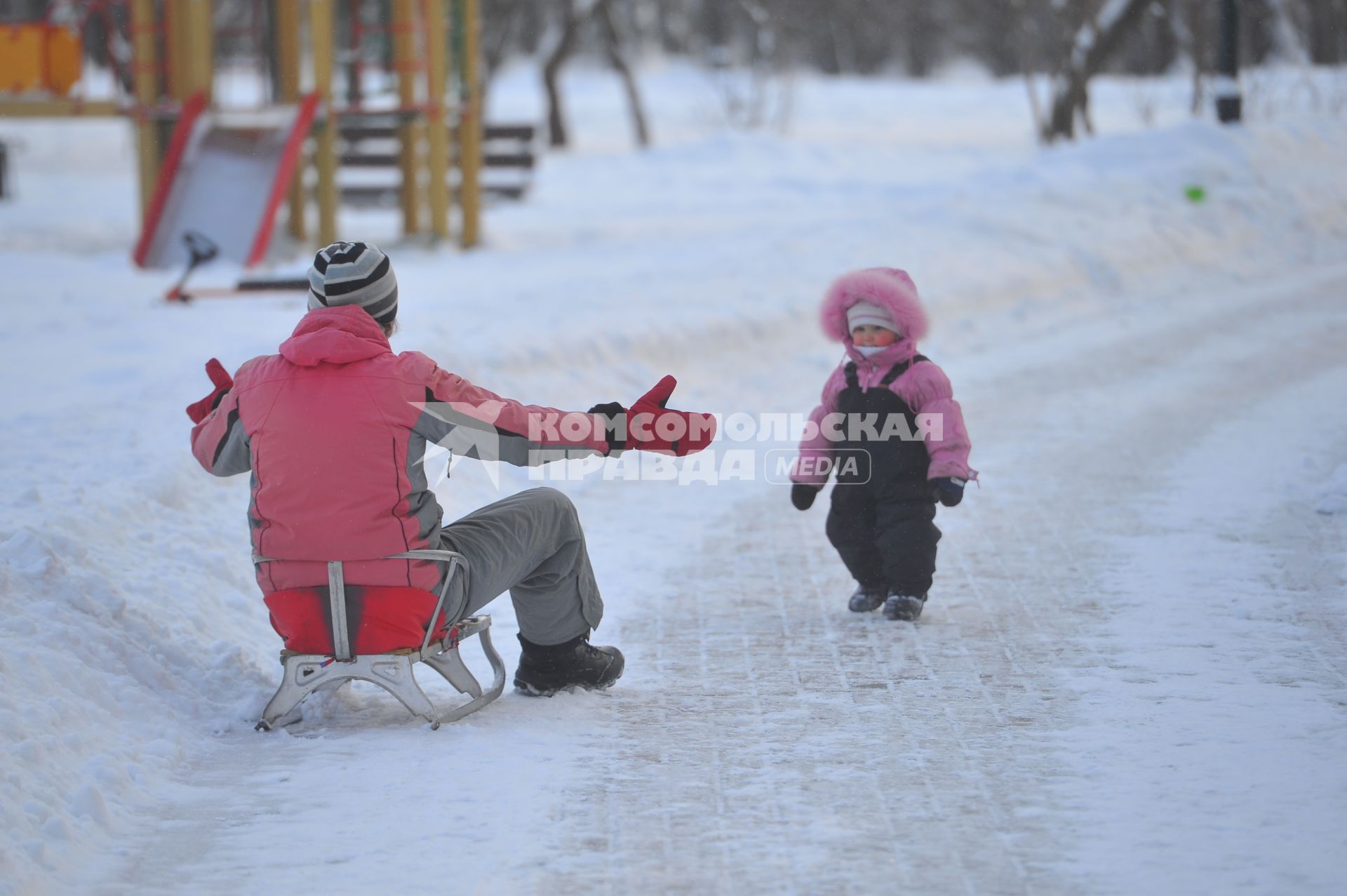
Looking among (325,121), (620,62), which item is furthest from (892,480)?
(620,62)

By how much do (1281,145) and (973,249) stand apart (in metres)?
6.80

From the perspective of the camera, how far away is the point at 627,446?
376 cm

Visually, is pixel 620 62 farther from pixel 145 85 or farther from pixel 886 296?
pixel 886 296

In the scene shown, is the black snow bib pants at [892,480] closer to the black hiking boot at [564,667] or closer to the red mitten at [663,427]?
the black hiking boot at [564,667]

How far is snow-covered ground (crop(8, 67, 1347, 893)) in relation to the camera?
3232mm

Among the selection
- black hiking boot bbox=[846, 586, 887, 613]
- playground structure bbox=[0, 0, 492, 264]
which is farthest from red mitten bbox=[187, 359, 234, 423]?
playground structure bbox=[0, 0, 492, 264]

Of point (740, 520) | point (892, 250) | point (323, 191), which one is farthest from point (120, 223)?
point (740, 520)

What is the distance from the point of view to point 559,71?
28.7 m

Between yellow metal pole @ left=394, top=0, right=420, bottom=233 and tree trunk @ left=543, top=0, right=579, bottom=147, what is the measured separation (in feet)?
40.6

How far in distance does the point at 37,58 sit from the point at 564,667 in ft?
A: 40.3

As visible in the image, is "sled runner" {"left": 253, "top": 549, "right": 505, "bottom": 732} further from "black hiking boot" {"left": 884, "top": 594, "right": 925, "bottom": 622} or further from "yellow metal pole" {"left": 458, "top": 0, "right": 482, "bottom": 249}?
"yellow metal pole" {"left": 458, "top": 0, "right": 482, "bottom": 249}

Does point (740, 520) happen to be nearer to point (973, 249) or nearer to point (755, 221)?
point (973, 249)

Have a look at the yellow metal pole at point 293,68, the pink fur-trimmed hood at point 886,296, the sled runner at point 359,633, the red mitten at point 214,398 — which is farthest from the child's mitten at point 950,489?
the yellow metal pole at point 293,68

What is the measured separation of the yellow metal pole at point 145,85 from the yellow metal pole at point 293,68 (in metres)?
1.39
